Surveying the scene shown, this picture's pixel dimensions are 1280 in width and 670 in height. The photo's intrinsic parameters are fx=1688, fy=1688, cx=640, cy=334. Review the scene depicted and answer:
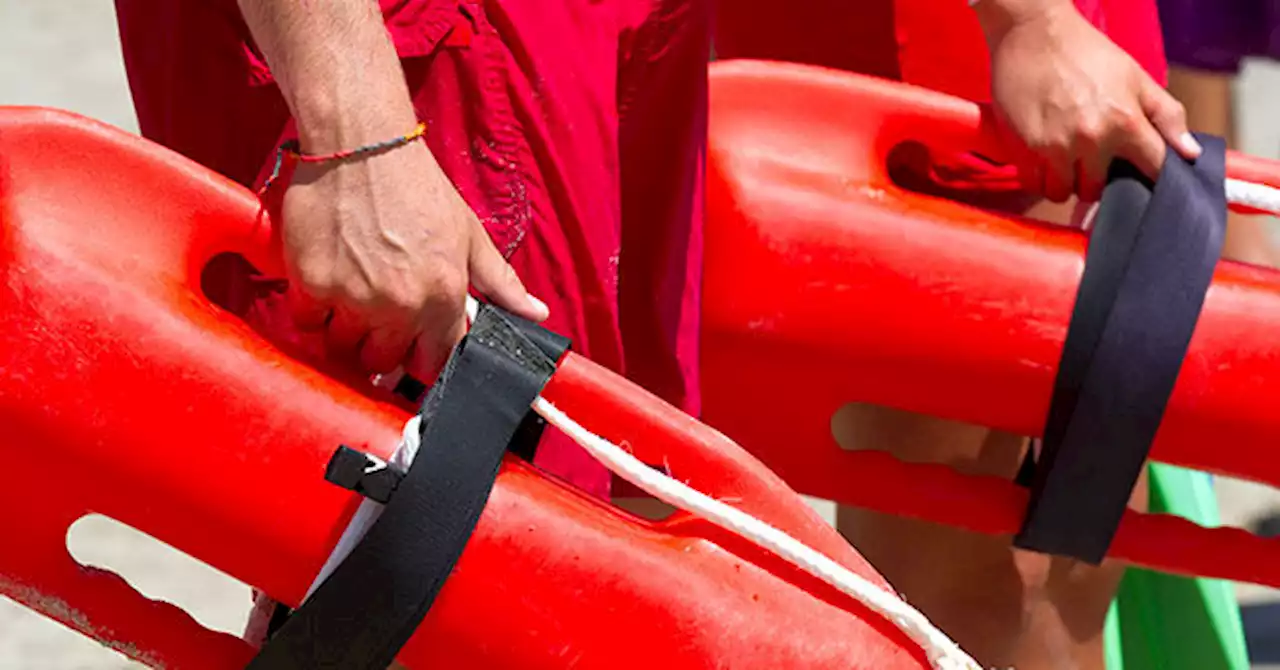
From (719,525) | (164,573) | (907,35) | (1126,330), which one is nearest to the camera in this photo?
(719,525)

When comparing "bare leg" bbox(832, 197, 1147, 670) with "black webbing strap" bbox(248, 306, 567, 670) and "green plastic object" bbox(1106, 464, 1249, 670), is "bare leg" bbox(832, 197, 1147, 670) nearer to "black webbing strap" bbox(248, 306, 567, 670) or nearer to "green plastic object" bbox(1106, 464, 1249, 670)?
"green plastic object" bbox(1106, 464, 1249, 670)

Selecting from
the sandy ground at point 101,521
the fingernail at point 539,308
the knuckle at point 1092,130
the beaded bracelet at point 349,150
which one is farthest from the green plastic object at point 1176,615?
the beaded bracelet at point 349,150

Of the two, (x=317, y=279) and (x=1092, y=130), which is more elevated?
(x=317, y=279)

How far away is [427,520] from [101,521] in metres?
1.19

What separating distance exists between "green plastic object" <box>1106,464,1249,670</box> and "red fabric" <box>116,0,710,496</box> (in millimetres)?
798

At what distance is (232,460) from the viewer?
97cm

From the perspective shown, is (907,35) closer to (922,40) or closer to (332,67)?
(922,40)

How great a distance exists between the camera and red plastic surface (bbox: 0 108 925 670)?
0.96 meters

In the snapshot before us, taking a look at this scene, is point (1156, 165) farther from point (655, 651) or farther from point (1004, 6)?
point (655, 651)

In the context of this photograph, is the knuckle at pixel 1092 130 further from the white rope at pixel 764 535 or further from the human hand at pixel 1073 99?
the white rope at pixel 764 535

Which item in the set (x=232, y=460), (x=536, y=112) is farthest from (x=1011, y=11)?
(x=232, y=460)

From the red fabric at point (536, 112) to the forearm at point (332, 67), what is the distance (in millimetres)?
76

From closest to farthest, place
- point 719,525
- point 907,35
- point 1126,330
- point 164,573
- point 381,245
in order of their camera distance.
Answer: point 381,245 < point 719,525 < point 1126,330 < point 907,35 < point 164,573

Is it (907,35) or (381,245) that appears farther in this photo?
(907,35)
